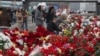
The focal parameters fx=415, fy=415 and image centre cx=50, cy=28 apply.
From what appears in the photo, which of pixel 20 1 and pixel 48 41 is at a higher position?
pixel 20 1

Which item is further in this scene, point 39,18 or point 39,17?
point 39,17

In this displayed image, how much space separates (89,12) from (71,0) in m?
1.65

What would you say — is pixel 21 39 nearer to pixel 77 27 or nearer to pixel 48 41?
pixel 48 41

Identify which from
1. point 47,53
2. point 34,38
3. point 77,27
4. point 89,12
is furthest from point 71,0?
point 47,53

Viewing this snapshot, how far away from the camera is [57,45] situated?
→ 5555 mm

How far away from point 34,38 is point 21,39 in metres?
0.26

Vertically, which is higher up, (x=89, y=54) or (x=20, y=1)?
(x=20, y=1)

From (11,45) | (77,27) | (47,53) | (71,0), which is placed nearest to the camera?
(47,53)

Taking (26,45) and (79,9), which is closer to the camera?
(26,45)

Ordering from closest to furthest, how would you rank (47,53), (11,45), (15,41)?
1. (47,53)
2. (11,45)
3. (15,41)

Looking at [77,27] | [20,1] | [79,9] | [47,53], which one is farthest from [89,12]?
[47,53]

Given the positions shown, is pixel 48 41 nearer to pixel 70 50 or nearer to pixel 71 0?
pixel 70 50

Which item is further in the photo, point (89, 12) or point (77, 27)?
point (89, 12)

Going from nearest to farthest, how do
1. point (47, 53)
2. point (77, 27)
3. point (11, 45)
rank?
point (47, 53) → point (11, 45) → point (77, 27)
